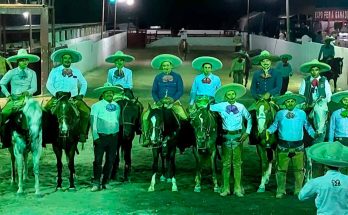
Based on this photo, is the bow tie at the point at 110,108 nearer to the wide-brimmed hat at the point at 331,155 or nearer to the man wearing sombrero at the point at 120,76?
the man wearing sombrero at the point at 120,76

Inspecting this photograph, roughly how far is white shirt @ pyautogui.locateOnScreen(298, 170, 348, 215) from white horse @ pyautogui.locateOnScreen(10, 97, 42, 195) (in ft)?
16.2

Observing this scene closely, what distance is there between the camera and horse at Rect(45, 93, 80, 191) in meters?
9.05

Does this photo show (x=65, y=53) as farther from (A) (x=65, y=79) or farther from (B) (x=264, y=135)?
(B) (x=264, y=135)

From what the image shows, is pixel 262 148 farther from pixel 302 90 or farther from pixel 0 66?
pixel 0 66

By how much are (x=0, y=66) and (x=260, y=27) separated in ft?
138

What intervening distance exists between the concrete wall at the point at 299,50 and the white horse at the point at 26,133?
1530 cm

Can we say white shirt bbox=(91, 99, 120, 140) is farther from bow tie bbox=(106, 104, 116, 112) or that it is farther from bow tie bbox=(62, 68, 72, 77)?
bow tie bbox=(62, 68, 72, 77)

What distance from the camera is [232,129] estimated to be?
9242mm

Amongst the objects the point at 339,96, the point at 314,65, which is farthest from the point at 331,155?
the point at 314,65

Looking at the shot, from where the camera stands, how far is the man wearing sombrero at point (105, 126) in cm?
934

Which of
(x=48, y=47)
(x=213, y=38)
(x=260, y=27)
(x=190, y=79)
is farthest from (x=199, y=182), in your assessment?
(x=260, y=27)

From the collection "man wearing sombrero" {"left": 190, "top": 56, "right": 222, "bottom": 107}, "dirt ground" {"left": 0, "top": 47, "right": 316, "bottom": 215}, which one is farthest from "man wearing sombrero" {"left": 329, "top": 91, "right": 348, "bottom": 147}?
"man wearing sombrero" {"left": 190, "top": 56, "right": 222, "bottom": 107}

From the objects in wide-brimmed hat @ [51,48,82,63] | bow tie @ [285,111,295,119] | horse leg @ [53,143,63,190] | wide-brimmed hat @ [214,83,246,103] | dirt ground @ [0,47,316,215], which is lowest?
dirt ground @ [0,47,316,215]

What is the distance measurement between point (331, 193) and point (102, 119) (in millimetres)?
4639
